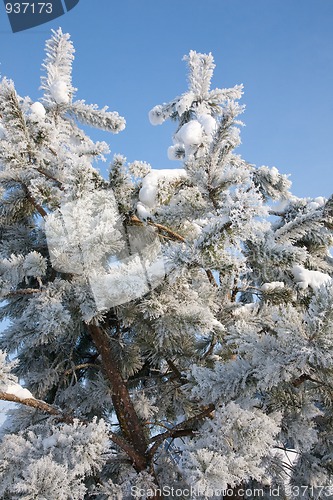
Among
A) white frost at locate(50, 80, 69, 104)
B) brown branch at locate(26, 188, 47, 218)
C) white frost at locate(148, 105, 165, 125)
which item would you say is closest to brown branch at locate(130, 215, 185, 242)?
brown branch at locate(26, 188, 47, 218)

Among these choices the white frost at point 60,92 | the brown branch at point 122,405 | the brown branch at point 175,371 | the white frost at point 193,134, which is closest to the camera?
the brown branch at point 122,405

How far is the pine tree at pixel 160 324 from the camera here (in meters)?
2.71

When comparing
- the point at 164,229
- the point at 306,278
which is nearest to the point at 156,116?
the point at 164,229

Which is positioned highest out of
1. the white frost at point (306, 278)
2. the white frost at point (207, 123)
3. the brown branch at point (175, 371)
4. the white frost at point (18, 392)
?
the white frost at point (207, 123)

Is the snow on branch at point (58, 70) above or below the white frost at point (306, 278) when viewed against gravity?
above

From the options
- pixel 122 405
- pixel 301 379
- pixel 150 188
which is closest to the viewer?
pixel 301 379

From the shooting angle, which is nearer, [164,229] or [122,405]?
[122,405]

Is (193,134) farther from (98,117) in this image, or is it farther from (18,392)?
(18,392)

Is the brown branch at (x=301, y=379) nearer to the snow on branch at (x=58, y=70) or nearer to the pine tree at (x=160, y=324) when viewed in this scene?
the pine tree at (x=160, y=324)

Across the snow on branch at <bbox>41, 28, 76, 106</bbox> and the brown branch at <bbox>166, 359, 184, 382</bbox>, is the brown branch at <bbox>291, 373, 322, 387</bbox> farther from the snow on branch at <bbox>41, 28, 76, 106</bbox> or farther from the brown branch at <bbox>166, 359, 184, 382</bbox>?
the snow on branch at <bbox>41, 28, 76, 106</bbox>

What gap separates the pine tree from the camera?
271cm

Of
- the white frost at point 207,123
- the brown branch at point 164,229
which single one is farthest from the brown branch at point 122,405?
the white frost at point 207,123

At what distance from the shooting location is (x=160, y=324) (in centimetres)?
400

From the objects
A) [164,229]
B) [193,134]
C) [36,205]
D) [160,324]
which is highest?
[193,134]
